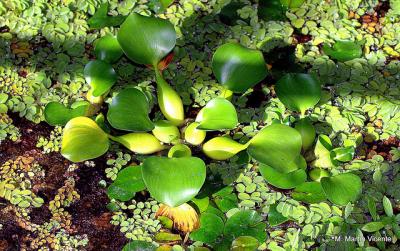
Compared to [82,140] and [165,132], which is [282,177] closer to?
[165,132]

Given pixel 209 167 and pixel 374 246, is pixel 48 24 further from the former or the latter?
pixel 374 246

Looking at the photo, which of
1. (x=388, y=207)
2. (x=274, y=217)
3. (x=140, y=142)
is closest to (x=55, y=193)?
(x=140, y=142)

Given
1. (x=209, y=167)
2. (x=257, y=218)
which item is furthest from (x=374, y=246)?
(x=209, y=167)

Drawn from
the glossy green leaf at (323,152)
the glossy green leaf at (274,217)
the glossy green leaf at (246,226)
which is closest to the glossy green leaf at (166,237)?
the glossy green leaf at (246,226)

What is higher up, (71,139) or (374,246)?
(71,139)

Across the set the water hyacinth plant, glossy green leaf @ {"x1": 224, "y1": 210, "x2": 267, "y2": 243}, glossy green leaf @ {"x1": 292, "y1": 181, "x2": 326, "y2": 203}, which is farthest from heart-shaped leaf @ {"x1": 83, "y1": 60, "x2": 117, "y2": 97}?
glossy green leaf @ {"x1": 292, "y1": 181, "x2": 326, "y2": 203}

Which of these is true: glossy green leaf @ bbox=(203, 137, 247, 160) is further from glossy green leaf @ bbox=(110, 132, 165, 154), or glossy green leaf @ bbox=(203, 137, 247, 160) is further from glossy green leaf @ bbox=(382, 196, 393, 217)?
glossy green leaf @ bbox=(382, 196, 393, 217)
